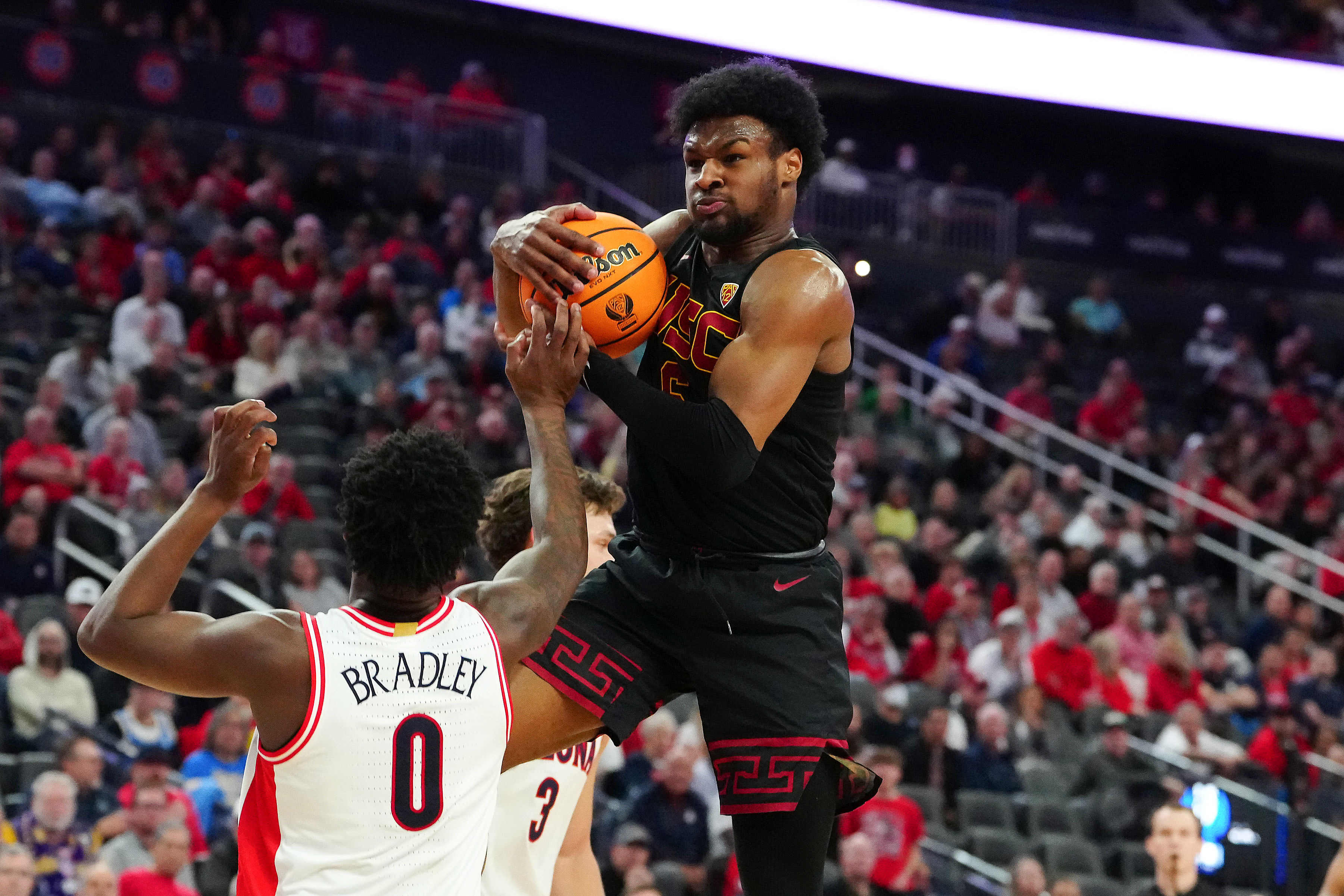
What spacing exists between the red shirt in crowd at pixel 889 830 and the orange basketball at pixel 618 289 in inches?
208

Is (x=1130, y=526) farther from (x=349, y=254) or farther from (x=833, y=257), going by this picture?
(x=833, y=257)

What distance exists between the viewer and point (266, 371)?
1142cm

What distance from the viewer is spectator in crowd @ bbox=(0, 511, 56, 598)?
8875mm

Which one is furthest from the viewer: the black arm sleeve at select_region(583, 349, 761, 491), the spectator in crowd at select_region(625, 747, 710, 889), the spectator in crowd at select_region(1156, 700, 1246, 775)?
the spectator in crowd at select_region(1156, 700, 1246, 775)

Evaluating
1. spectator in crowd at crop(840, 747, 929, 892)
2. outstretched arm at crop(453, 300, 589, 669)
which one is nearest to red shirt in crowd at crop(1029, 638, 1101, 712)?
spectator in crowd at crop(840, 747, 929, 892)

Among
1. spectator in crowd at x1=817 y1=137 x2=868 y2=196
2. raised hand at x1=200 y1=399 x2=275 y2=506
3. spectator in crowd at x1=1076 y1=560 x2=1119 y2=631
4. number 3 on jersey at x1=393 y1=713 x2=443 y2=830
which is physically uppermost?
spectator in crowd at x1=817 y1=137 x2=868 y2=196

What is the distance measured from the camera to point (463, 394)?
11727 millimetres

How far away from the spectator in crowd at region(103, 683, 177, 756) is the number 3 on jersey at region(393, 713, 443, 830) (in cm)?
542

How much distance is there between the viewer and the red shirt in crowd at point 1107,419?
15359mm

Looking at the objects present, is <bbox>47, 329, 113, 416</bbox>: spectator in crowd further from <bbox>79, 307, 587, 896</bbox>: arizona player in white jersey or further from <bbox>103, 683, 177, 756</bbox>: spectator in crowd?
<bbox>79, 307, 587, 896</bbox>: arizona player in white jersey

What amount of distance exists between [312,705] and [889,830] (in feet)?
20.4

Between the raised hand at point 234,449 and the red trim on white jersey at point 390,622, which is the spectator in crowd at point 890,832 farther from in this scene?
the raised hand at point 234,449

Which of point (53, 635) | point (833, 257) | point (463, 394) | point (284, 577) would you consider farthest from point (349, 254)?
point (833, 257)

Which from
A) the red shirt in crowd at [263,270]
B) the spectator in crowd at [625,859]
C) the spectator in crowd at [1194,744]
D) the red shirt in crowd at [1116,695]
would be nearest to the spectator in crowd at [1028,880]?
the spectator in crowd at [625,859]
